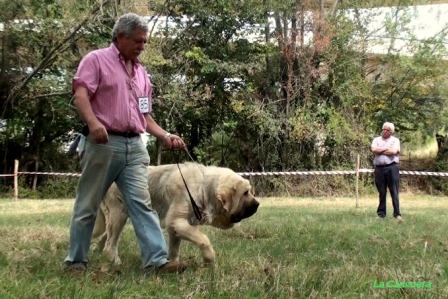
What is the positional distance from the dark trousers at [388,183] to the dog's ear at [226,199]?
722 cm

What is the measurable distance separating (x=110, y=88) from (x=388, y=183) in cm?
842

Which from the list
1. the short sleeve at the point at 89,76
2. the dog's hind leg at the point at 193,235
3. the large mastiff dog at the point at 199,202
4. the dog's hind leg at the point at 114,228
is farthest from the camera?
the dog's hind leg at the point at 114,228

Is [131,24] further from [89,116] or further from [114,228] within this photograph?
[114,228]

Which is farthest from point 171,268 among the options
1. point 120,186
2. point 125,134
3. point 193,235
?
point 125,134

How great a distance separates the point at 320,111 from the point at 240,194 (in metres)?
17.6

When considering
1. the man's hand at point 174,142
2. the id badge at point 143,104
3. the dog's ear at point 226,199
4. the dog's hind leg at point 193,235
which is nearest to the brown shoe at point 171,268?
the dog's hind leg at point 193,235

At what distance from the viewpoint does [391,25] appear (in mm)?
22984

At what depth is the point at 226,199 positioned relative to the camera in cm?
494

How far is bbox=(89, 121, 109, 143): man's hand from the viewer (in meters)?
4.11

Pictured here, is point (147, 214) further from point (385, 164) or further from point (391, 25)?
point (391, 25)

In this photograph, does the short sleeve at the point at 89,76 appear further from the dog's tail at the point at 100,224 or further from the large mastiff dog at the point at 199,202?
the dog's tail at the point at 100,224

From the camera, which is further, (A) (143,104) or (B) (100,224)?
(B) (100,224)

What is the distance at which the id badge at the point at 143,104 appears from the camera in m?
4.61

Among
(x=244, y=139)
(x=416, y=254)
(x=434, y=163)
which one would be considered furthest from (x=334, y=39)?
(x=416, y=254)
